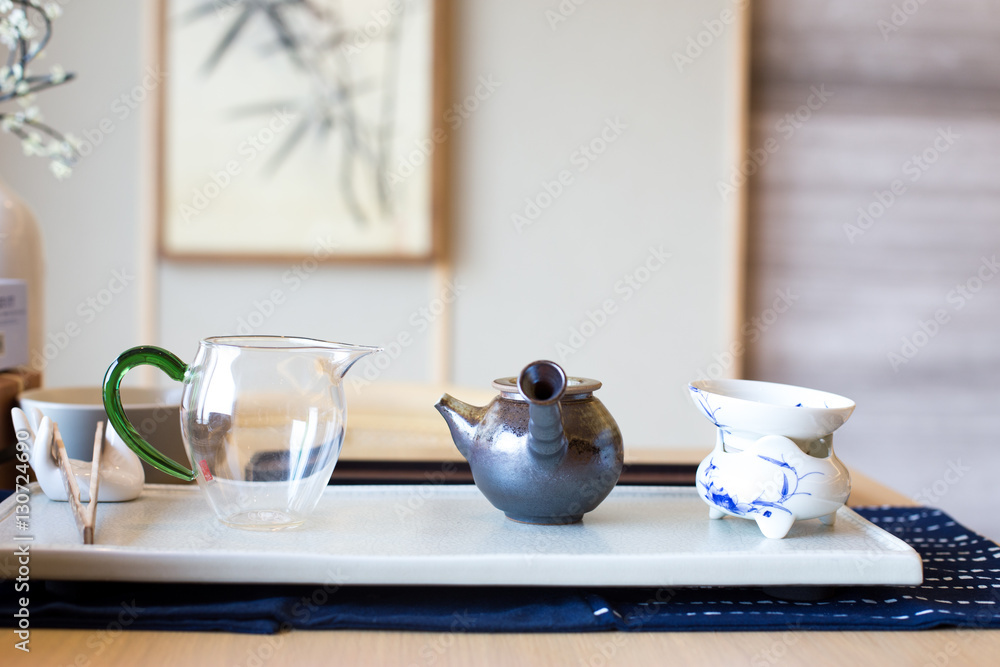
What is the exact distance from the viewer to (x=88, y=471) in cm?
76

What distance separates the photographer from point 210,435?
664 mm

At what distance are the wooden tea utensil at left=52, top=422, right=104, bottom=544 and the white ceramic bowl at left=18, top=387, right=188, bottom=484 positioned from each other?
0.04 meters

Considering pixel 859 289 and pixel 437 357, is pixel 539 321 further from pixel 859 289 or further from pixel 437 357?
pixel 859 289

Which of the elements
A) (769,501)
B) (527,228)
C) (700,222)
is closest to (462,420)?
(769,501)

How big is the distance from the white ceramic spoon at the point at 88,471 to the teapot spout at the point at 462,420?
0.27 meters

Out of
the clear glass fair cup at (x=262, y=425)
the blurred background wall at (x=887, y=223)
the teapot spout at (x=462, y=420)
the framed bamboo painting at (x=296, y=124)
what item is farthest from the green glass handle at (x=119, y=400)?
the blurred background wall at (x=887, y=223)

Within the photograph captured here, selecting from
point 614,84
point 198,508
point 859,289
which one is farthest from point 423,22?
point 198,508

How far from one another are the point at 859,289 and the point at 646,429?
2.35 feet

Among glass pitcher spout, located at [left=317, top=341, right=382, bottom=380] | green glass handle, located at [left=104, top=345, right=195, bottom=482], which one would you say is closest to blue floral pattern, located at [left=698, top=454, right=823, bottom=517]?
glass pitcher spout, located at [left=317, top=341, right=382, bottom=380]

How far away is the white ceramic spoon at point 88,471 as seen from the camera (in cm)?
73

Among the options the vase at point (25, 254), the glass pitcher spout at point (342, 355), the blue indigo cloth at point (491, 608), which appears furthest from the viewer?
the vase at point (25, 254)

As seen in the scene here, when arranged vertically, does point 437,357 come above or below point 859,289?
below

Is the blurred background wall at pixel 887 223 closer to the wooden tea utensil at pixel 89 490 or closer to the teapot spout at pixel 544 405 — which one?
the teapot spout at pixel 544 405

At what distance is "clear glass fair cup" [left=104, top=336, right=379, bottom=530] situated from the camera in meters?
0.66
